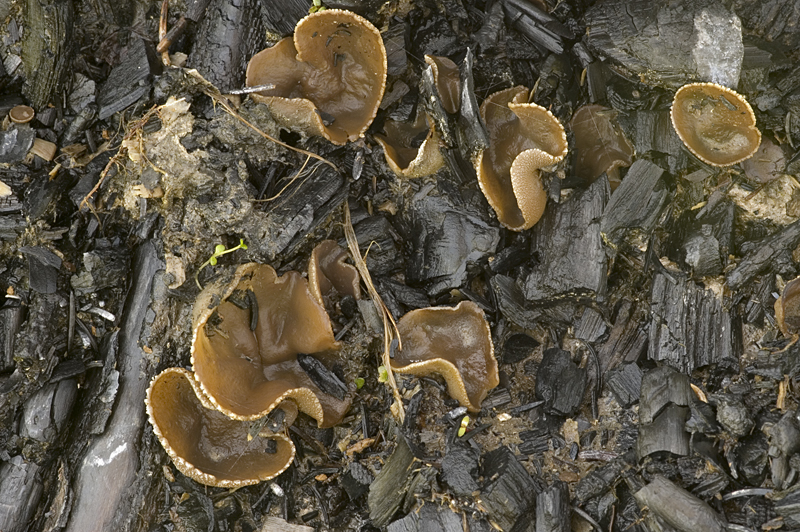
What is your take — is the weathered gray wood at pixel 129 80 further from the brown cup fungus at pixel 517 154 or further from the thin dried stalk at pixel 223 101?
the brown cup fungus at pixel 517 154

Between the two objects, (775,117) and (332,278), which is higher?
(775,117)

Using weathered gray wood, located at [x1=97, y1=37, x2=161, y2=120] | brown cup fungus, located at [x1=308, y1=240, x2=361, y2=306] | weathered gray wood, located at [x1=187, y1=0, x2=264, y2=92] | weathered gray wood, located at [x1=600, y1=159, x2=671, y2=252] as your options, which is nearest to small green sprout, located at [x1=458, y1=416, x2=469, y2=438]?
brown cup fungus, located at [x1=308, y1=240, x2=361, y2=306]

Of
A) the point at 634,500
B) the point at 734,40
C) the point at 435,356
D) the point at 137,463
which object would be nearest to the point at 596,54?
the point at 734,40

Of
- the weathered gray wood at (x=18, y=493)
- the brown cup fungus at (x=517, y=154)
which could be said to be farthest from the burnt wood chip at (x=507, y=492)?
the weathered gray wood at (x=18, y=493)

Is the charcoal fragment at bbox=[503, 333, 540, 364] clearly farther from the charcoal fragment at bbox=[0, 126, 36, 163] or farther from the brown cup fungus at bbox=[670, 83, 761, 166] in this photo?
the charcoal fragment at bbox=[0, 126, 36, 163]

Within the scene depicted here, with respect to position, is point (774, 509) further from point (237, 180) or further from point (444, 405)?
point (237, 180)

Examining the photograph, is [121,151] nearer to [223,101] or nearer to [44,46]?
[223,101]
